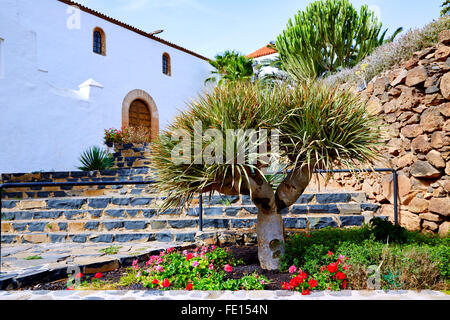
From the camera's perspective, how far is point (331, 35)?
41.2ft

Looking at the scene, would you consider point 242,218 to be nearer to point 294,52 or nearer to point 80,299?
point 80,299

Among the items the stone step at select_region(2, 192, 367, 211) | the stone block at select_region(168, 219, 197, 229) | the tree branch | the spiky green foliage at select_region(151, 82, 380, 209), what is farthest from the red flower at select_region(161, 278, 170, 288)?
the stone step at select_region(2, 192, 367, 211)

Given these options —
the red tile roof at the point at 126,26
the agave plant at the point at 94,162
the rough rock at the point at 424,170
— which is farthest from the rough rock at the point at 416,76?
the red tile roof at the point at 126,26

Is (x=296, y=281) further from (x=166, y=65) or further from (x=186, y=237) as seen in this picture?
(x=166, y=65)

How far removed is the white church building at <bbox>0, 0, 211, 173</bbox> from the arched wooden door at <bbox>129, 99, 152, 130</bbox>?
0.04 meters

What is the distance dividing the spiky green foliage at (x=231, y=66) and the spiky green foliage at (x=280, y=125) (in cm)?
1434

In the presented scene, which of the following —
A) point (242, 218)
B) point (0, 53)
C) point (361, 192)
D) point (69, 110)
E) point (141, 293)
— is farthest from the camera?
point (69, 110)

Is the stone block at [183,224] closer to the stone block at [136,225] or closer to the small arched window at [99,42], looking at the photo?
the stone block at [136,225]

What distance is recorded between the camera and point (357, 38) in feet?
41.4

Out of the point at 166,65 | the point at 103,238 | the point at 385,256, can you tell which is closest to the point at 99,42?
the point at 166,65

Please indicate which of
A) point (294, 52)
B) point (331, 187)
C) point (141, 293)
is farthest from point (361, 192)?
point (294, 52)

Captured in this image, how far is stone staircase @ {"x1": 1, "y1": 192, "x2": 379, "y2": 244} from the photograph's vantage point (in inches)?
212

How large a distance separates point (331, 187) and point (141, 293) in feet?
17.8
